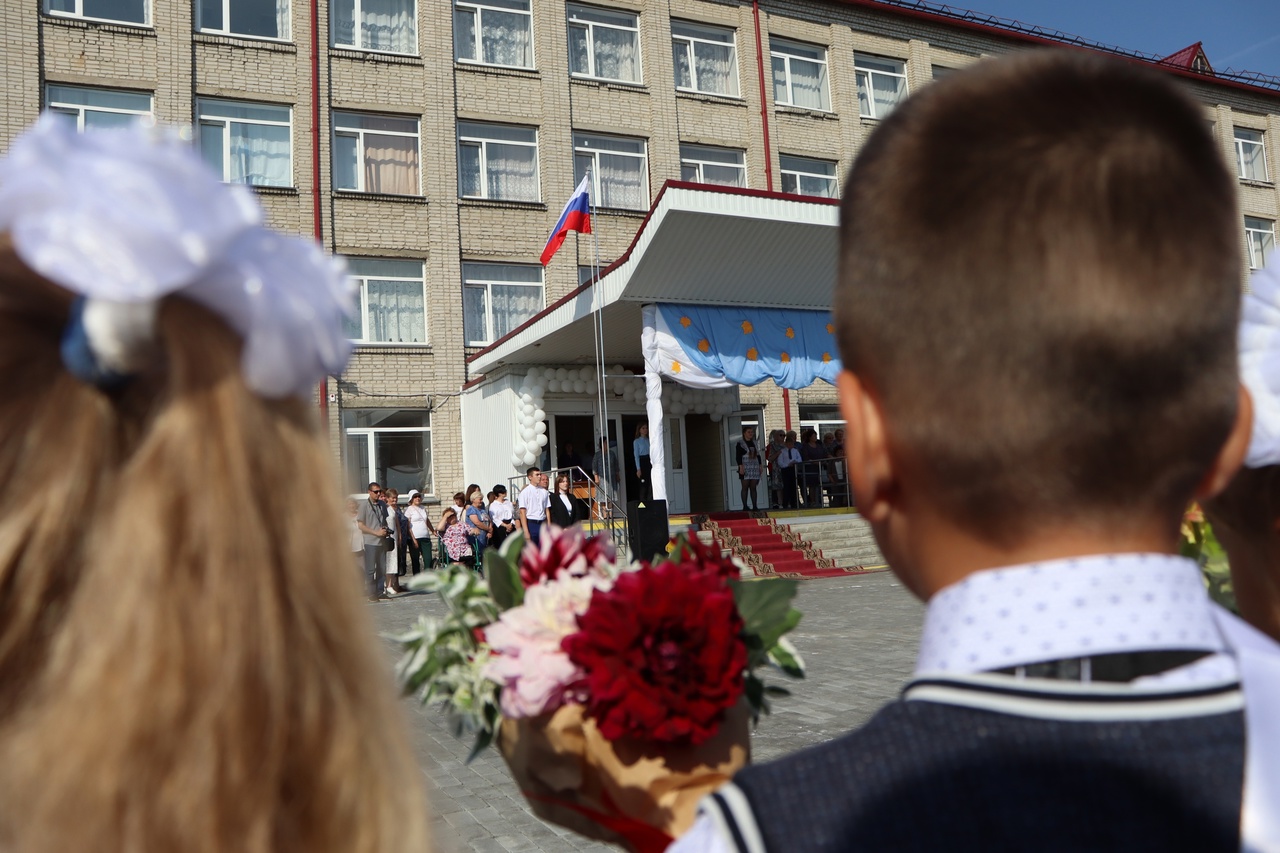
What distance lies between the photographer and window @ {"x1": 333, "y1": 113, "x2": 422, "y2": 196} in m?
20.9

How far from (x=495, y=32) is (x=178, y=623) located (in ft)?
77.8

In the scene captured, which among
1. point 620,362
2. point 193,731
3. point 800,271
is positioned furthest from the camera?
point 620,362

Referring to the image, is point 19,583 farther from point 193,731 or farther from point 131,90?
point 131,90

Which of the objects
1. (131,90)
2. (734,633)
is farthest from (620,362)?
(734,633)

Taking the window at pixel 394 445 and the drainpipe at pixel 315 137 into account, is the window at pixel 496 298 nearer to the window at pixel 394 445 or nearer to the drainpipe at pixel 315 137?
the window at pixel 394 445

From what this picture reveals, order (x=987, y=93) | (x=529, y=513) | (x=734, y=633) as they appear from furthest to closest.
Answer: (x=529, y=513)
(x=734, y=633)
(x=987, y=93)

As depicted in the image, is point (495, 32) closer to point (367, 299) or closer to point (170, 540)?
point (367, 299)

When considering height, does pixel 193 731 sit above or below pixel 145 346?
below

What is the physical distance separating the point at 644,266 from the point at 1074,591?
45.8ft

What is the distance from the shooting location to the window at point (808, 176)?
2514 centimetres

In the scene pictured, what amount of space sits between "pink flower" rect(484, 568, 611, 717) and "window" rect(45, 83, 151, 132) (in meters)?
20.8

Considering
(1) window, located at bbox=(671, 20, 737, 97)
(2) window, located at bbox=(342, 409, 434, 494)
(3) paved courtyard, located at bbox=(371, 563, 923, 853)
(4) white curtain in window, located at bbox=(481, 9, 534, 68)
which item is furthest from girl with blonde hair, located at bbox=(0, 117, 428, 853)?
(1) window, located at bbox=(671, 20, 737, 97)

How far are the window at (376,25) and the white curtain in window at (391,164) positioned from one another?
1.99 m

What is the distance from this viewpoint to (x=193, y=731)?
0.71 metres
